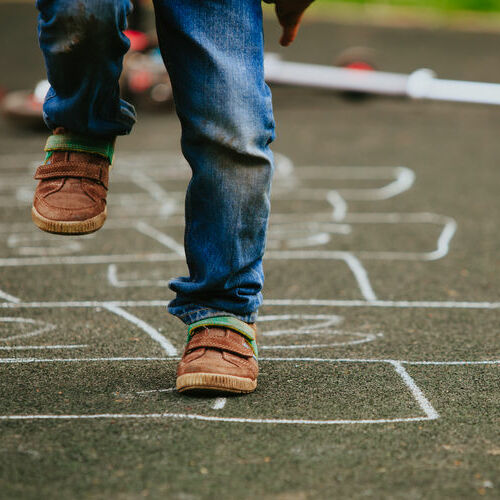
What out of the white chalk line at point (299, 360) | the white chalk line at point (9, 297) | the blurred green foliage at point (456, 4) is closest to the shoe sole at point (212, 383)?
the white chalk line at point (299, 360)

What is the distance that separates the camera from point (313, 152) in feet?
19.2

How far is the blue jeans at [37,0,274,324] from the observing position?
198 centimetres

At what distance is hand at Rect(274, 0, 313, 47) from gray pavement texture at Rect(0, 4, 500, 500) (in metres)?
0.81

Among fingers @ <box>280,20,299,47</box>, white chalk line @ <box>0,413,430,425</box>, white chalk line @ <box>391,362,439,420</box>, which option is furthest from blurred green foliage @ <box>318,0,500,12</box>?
white chalk line @ <box>0,413,430,425</box>

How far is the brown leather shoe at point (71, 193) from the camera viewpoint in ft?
6.73

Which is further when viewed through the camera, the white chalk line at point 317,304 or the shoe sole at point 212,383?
the white chalk line at point 317,304

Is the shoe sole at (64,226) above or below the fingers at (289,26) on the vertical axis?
below

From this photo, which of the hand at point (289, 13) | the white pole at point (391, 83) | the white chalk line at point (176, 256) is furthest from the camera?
the white pole at point (391, 83)

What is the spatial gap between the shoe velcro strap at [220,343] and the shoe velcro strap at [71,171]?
1.35 ft

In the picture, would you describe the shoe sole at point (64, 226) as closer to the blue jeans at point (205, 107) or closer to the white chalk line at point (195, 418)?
the blue jeans at point (205, 107)

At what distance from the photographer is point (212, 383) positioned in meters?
2.02

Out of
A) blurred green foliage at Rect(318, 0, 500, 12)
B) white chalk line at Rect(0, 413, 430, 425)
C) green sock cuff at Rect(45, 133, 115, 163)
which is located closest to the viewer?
white chalk line at Rect(0, 413, 430, 425)

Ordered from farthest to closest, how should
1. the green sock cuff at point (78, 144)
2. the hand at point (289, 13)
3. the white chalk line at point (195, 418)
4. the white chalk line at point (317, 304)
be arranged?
the white chalk line at point (317, 304) < the hand at point (289, 13) < the green sock cuff at point (78, 144) < the white chalk line at point (195, 418)

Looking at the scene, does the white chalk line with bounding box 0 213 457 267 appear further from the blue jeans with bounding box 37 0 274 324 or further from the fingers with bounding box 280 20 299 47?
the blue jeans with bounding box 37 0 274 324
